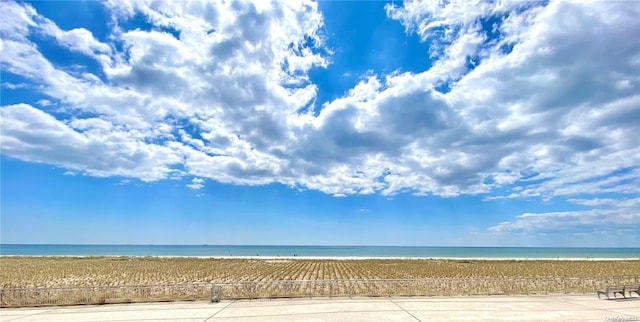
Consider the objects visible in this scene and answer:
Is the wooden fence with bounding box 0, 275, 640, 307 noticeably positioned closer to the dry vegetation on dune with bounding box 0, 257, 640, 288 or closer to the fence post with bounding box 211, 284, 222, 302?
the fence post with bounding box 211, 284, 222, 302

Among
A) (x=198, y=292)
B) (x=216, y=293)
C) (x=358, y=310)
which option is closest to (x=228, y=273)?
(x=198, y=292)

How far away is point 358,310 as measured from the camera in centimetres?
1522

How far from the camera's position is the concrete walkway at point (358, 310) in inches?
549

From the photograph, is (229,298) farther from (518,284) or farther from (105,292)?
(518,284)

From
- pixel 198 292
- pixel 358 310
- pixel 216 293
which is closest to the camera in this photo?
pixel 358 310

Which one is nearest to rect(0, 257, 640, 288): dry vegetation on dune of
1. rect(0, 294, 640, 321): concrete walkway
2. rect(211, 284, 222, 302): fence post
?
rect(211, 284, 222, 302): fence post

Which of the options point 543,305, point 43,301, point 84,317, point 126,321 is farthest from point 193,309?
point 543,305

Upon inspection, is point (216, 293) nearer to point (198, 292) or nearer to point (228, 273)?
point (198, 292)

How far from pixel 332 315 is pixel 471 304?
6.57 metres

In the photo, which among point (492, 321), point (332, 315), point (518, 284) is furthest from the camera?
point (518, 284)

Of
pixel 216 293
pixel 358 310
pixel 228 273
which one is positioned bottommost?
pixel 228 273

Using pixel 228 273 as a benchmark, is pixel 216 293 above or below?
above

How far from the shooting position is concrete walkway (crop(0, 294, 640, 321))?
13.9m

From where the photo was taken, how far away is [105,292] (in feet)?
59.9
